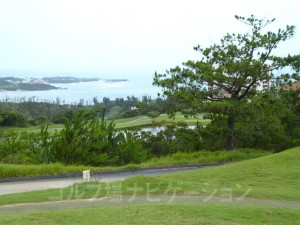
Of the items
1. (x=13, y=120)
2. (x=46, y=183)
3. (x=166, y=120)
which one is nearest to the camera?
(x=46, y=183)

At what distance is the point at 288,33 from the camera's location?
1570cm

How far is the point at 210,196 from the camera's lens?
23.6ft

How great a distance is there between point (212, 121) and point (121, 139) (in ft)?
13.5

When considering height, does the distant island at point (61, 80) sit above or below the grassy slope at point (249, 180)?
above

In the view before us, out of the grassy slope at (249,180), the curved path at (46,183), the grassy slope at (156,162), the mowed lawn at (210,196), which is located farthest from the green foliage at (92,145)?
the mowed lawn at (210,196)

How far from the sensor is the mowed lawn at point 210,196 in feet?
16.2

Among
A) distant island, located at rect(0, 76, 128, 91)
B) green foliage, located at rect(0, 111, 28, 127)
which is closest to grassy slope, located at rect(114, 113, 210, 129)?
green foliage, located at rect(0, 111, 28, 127)

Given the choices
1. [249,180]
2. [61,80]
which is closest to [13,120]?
[249,180]

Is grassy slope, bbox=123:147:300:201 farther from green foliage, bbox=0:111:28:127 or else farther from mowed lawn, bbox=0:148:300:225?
green foliage, bbox=0:111:28:127

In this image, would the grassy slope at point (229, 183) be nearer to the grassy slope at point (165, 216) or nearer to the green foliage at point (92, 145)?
the grassy slope at point (165, 216)

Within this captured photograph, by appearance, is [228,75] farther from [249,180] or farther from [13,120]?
[13,120]

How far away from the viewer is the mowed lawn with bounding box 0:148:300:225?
4.95 m

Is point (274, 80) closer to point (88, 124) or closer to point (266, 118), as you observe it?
point (266, 118)

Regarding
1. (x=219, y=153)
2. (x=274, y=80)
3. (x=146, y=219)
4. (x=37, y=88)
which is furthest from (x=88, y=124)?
(x=37, y=88)
